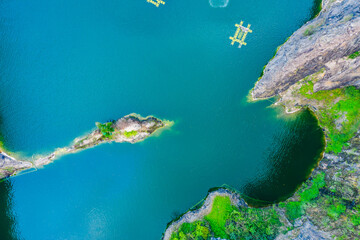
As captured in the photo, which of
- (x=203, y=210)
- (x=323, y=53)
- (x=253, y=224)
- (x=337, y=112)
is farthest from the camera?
(x=203, y=210)

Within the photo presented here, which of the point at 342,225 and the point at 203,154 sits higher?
the point at 203,154

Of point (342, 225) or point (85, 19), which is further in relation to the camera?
point (85, 19)

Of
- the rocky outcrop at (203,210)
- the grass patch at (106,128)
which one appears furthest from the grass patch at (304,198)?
the grass patch at (106,128)

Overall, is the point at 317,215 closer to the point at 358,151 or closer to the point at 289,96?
the point at 358,151

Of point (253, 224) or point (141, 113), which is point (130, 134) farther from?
point (253, 224)

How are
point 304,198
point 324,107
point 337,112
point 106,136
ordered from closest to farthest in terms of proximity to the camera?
point 337,112, point 304,198, point 324,107, point 106,136

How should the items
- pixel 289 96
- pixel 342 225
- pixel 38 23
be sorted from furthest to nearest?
pixel 38 23 → pixel 289 96 → pixel 342 225

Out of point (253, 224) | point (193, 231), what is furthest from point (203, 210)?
point (253, 224)

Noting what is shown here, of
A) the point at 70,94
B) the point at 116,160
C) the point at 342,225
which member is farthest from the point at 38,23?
the point at 342,225
